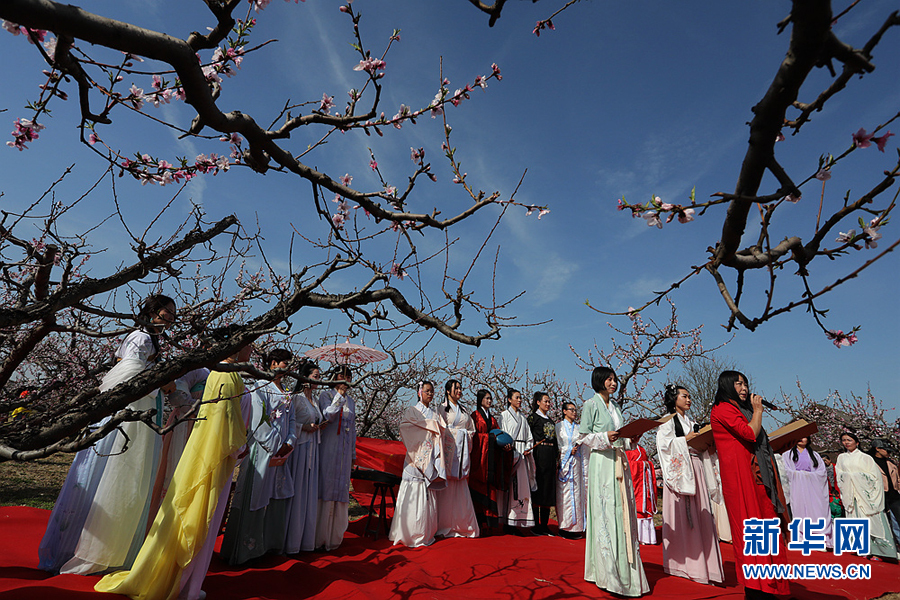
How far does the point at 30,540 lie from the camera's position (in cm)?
404

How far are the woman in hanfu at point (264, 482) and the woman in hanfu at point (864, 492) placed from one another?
28.2 feet

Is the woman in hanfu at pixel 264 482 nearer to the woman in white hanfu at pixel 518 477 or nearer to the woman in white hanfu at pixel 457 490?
the woman in white hanfu at pixel 457 490

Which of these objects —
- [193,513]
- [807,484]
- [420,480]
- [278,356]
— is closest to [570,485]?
[420,480]

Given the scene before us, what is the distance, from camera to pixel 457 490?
20.0 ft

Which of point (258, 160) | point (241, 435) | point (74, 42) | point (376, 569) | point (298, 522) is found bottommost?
point (376, 569)

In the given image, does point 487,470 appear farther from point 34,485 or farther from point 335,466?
point 34,485

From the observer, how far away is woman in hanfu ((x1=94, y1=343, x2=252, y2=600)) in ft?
9.62

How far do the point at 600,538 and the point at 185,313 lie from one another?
151 inches

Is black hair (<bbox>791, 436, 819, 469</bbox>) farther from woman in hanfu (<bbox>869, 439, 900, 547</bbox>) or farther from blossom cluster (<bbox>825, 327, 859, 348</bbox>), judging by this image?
blossom cluster (<bbox>825, 327, 859, 348</bbox>)

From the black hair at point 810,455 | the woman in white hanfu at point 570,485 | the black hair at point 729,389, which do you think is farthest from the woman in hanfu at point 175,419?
the black hair at point 810,455

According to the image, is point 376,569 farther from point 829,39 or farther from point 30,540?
point 829,39

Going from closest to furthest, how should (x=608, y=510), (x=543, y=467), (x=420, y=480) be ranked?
(x=608, y=510)
(x=420, y=480)
(x=543, y=467)

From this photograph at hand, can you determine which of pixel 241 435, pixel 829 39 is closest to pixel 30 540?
pixel 241 435

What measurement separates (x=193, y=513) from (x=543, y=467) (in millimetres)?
5235
